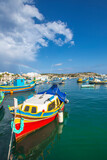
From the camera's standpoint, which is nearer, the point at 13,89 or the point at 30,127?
the point at 30,127

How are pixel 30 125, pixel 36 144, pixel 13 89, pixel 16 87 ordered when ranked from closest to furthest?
1. pixel 36 144
2. pixel 30 125
3. pixel 13 89
4. pixel 16 87

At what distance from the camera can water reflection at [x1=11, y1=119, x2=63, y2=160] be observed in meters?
8.66

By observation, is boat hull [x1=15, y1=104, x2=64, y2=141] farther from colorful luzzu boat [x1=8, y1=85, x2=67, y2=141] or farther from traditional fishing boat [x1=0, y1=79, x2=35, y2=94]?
traditional fishing boat [x1=0, y1=79, x2=35, y2=94]

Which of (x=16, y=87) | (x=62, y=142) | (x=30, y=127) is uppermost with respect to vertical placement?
(x=16, y=87)

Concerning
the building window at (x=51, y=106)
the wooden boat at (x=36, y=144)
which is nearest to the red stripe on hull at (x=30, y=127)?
the wooden boat at (x=36, y=144)

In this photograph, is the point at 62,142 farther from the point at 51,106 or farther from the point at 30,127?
the point at 51,106

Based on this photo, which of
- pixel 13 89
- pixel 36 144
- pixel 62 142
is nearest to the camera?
pixel 36 144

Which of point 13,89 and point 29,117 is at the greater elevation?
point 29,117

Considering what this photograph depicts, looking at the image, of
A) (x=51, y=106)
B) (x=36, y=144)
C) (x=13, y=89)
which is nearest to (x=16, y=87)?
(x=13, y=89)

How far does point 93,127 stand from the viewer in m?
12.9

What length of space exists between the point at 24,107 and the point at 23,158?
5432 mm

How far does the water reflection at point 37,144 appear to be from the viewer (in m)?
8.66

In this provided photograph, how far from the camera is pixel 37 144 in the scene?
991cm

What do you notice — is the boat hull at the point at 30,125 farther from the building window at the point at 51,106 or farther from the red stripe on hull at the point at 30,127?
the building window at the point at 51,106
